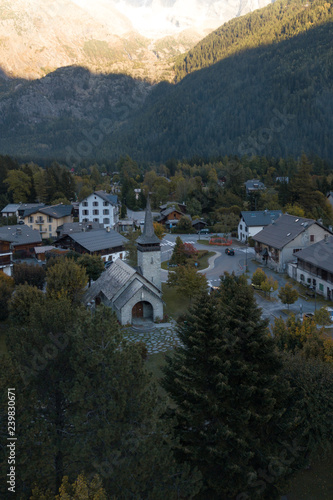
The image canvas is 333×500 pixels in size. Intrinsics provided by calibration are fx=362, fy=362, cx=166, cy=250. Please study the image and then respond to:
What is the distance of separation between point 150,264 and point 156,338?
873 centimetres

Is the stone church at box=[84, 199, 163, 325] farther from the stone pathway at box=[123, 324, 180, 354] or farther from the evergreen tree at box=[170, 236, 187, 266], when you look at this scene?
the evergreen tree at box=[170, 236, 187, 266]

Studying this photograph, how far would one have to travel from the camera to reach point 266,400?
16016 mm

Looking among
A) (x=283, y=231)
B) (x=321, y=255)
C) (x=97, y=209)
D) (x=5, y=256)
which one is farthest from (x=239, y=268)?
(x=97, y=209)

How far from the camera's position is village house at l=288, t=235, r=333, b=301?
42.2m

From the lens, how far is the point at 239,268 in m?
56.9

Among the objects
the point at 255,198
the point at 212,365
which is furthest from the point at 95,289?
the point at 255,198

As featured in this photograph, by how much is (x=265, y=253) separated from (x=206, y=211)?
5087 centimetres

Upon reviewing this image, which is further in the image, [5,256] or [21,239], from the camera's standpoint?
[21,239]

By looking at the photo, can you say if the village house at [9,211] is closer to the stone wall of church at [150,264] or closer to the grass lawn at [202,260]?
the grass lawn at [202,260]

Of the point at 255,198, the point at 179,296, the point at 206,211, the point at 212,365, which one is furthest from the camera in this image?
the point at 206,211

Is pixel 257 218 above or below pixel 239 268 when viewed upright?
above

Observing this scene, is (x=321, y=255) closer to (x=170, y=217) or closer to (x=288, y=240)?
(x=288, y=240)

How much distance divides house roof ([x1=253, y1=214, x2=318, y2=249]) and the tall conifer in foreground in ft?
127

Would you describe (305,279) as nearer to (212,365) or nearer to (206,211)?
(212,365)
